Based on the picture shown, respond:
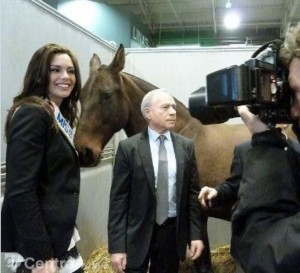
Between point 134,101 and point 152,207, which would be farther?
point 134,101

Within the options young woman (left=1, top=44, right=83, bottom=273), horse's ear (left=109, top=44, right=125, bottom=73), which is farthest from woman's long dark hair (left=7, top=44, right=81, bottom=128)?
horse's ear (left=109, top=44, right=125, bottom=73)

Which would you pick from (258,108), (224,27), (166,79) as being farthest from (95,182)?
(224,27)

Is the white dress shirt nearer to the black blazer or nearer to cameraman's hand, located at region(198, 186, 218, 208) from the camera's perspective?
cameraman's hand, located at region(198, 186, 218, 208)

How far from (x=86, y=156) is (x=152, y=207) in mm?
663

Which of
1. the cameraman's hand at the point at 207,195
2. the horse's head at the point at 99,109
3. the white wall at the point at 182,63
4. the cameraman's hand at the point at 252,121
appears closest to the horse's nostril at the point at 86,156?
the horse's head at the point at 99,109

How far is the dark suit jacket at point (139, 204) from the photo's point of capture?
1.45 metres

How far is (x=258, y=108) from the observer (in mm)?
673

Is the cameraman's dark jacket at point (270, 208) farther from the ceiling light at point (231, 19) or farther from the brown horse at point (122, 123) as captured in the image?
the ceiling light at point (231, 19)

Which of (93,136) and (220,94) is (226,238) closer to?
(93,136)

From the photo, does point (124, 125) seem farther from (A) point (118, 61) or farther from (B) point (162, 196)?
(B) point (162, 196)

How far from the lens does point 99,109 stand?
2.00 m

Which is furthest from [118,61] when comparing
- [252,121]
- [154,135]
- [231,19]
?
[231,19]

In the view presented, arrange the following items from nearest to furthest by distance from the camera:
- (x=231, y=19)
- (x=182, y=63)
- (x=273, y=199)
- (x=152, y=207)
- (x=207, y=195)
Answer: (x=273, y=199)
(x=207, y=195)
(x=152, y=207)
(x=182, y=63)
(x=231, y=19)

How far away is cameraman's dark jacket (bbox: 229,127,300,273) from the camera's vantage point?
21.5 inches
